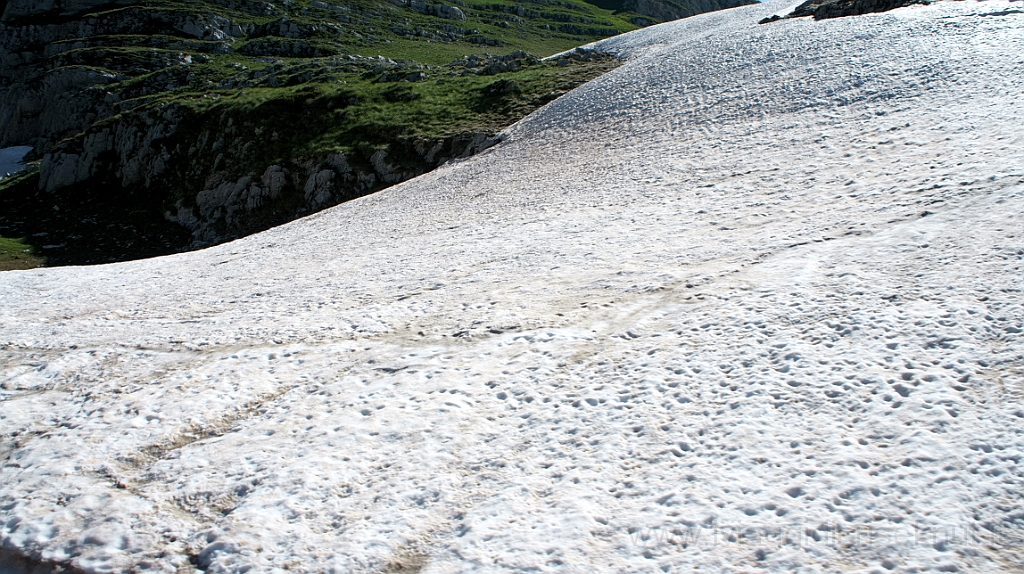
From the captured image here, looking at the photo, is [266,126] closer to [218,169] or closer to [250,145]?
[250,145]

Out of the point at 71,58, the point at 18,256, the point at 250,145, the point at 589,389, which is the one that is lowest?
the point at 589,389

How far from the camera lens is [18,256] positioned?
28.2m

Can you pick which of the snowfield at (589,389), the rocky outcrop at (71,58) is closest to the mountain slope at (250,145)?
the rocky outcrop at (71,58)

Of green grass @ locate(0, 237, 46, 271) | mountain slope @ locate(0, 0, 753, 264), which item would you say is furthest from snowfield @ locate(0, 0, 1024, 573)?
green grass @ locate(0, 237, 46, 271)

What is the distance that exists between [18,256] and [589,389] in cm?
2943

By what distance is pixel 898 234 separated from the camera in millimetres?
9805

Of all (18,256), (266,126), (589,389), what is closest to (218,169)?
(266,126)

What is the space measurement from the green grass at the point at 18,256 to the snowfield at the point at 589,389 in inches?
563

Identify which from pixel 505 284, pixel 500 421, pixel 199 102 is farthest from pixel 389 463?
pixel 199 102

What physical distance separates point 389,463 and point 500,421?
1.15 m

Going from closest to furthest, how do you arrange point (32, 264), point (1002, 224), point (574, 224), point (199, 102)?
point (1002, 224)
point (574, 224)
point (32, 264)
point (199, 102)

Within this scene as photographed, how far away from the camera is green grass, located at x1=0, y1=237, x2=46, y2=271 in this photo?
2727cm

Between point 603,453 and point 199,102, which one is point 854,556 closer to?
point 603,453

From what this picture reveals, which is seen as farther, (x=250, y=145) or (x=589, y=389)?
(x=250, y=145)
